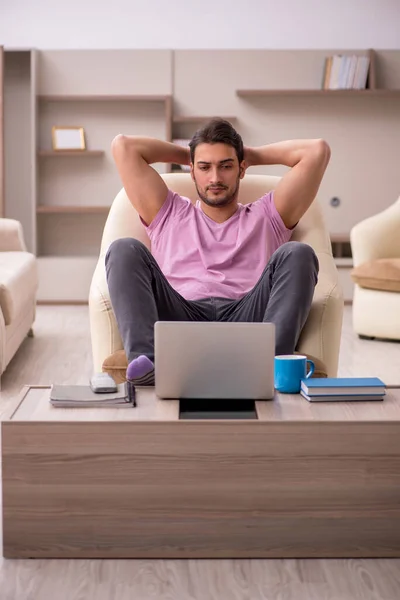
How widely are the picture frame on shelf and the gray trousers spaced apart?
384 cm

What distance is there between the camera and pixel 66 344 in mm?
4781

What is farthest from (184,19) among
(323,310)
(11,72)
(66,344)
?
(323,310)

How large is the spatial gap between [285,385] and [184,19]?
4.92 meters

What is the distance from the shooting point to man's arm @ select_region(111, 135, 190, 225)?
10.1 feet

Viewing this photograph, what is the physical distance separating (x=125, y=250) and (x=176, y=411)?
2.60ft

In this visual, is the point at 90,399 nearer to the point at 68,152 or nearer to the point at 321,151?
the point at 321,151

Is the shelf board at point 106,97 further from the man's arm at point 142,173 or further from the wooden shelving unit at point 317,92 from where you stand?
the man's arm at point 142,173

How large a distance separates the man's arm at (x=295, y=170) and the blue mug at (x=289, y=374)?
1026 mm

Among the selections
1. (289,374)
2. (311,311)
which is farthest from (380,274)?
(289,374)

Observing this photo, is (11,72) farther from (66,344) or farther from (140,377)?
(140,377)

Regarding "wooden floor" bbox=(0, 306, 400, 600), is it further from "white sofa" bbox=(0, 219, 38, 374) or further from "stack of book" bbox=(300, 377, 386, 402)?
A: "white sofa" bbox=(0, 219, 38, 374)

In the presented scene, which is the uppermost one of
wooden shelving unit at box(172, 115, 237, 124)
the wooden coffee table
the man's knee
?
wooden shelving unit at box(172, 115, 237, 124)

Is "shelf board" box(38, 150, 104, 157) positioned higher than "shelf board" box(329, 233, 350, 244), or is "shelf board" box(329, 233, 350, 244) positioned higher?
"shelf board" box(38, 150, 104, 157)

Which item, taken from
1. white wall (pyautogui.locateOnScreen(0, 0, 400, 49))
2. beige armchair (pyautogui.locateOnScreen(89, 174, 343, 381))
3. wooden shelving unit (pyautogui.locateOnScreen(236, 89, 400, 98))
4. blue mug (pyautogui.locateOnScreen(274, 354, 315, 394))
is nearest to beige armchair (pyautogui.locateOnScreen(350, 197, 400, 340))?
wooden shelving unit (pyautogui.locateOnScreen(236, 89, 400, 98))
